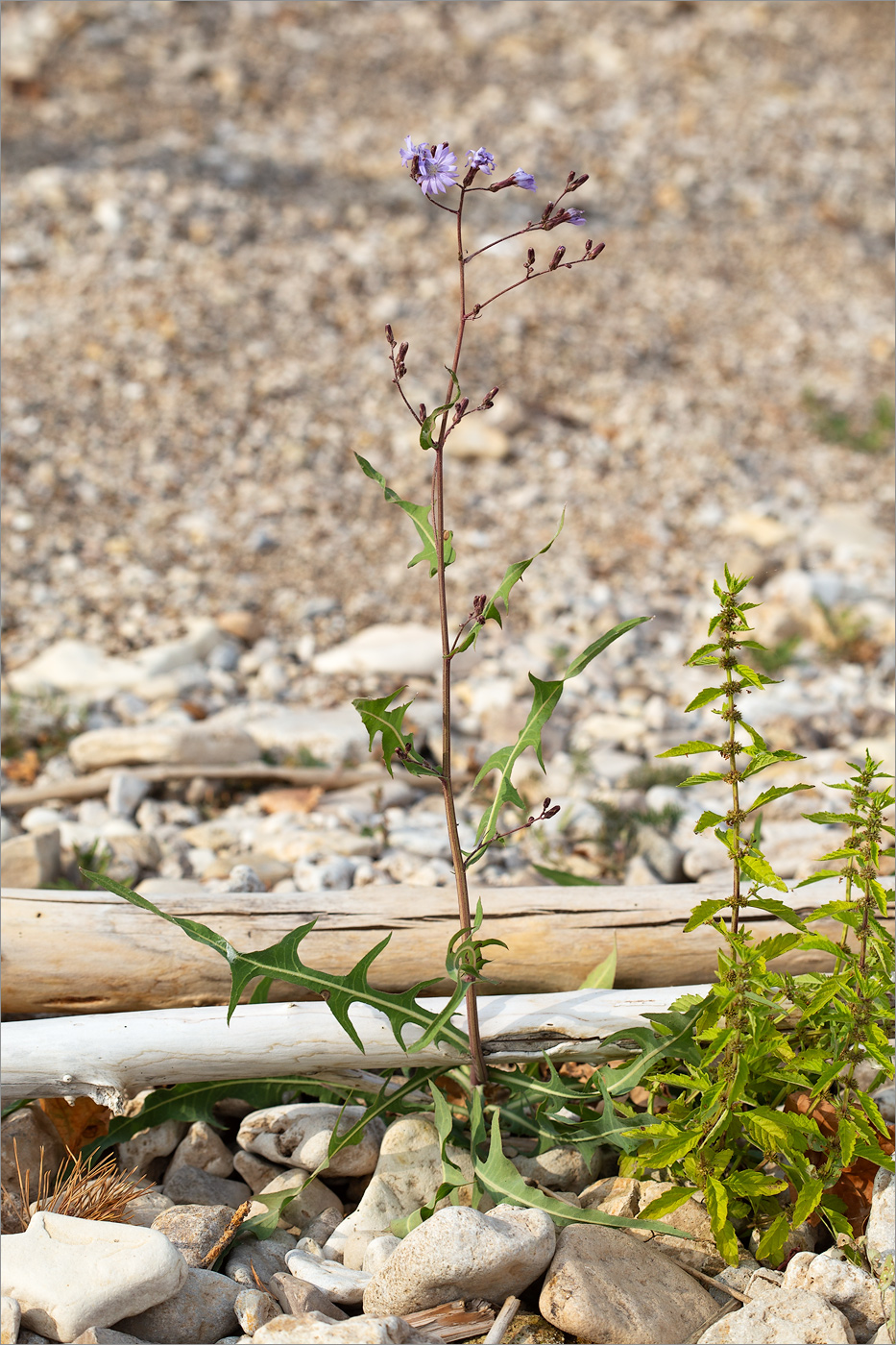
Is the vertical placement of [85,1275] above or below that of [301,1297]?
above

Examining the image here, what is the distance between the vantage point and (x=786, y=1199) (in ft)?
8.22

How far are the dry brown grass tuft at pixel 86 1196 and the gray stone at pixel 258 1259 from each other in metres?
0.26

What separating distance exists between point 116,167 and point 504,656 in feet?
18.0

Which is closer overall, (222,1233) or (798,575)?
(222,1233)

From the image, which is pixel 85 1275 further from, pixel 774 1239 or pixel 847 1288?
pixel 847 1288

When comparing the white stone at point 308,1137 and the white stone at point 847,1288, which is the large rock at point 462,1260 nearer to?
the white stone at point 308,1137

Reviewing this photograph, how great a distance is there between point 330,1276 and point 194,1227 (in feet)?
1.04

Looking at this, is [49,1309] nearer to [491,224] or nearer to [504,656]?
[504,656]

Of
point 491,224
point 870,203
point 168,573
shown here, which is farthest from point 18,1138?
point 870,203

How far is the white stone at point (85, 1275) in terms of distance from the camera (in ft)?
6.86

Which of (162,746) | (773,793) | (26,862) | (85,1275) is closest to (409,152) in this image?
(773,793)

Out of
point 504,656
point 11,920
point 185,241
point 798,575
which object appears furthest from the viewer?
point 185,241

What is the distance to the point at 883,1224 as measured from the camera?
2.31 meters

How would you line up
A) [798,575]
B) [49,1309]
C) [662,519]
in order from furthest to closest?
1. [662,519]
2. [798,575]
3. [49,1309]
